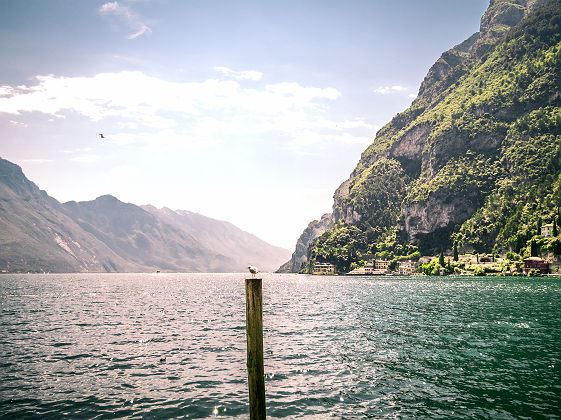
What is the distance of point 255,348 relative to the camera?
1559cm

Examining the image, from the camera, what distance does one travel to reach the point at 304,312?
65000 mm

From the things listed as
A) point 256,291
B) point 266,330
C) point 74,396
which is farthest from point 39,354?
point 256,291

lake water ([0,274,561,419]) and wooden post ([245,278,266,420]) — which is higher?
wooden post ([245,278,266,420])

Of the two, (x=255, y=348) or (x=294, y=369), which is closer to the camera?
(x=255, y=348)

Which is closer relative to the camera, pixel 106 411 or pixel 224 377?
pixel 106 411

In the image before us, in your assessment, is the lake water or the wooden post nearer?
the wooden post

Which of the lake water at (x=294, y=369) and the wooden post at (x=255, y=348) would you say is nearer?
the wooden post at (x=255, y=348)

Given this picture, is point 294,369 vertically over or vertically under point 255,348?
under

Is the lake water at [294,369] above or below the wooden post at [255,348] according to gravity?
below

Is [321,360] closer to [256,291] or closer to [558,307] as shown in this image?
[256,291]

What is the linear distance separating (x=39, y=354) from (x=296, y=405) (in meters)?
→ 25.2

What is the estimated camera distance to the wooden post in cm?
1501

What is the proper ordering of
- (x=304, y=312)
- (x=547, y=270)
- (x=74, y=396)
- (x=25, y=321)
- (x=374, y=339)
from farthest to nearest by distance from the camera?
(x=547, y=270) → (x=304, y=312) → (x=25, y=321) → (x=374, y=339) → (x=74, y=396)

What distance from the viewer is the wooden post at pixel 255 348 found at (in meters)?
15.0
